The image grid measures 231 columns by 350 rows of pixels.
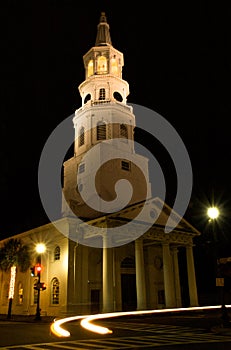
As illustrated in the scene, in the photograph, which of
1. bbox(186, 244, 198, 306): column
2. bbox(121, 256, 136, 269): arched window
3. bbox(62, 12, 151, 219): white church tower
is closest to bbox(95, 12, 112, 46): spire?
bbox(62, 12, 151, 219): white church tower

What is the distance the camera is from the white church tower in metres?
Result: 39.8

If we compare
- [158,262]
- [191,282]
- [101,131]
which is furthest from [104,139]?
[191,282]

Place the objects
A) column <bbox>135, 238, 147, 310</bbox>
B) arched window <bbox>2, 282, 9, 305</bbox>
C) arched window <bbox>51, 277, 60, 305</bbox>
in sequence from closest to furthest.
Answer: column <bbox>135, 238, 147, 310</bbox>, arched window <bbox>51, 277, 60, 305</bbox>, arched window <bbox>2, 282, 9, 305</bbox>

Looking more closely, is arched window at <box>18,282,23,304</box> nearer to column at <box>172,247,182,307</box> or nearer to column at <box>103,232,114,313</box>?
column at <box>103,232,114,313</box>

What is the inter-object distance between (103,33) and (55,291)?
34425 millimetres

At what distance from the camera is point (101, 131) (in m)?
42.1

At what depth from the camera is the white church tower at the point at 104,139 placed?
131 feet

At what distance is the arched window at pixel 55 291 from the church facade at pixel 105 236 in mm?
91

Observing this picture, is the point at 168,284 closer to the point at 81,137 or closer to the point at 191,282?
the point at 191,282

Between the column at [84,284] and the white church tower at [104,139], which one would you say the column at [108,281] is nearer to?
the column at [84,284]

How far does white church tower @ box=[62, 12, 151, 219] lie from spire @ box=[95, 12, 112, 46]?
1.03 metres

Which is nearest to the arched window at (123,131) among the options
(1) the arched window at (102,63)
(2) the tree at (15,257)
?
(1) the arched window at (102,63)

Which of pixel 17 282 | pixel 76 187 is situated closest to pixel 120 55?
pixel 76 187

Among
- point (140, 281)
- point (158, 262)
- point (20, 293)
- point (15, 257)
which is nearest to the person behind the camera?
point (140, 281)
